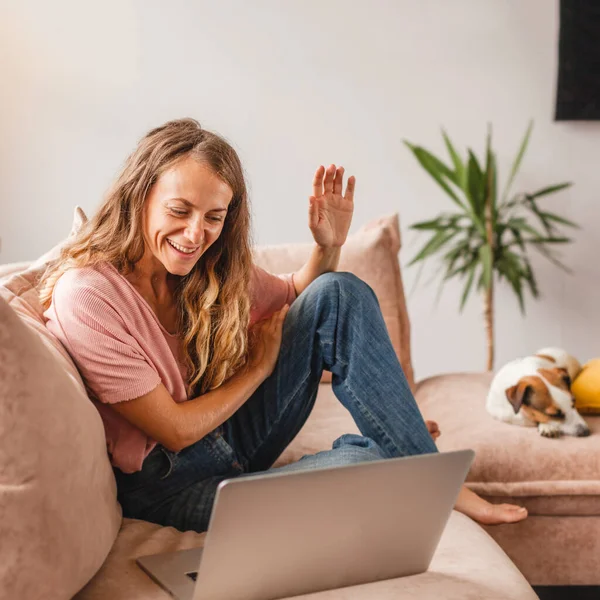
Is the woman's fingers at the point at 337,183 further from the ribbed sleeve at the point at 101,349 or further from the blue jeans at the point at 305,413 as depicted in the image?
the ribbed sleeve at the point at 101,349

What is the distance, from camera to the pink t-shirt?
1269mm

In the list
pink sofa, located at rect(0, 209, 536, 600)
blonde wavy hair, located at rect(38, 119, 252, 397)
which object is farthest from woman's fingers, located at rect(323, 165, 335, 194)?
pink sofa, located at rect(0, 209, 536, 600)

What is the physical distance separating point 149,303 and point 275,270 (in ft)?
2.40

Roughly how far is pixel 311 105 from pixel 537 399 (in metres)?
1.63

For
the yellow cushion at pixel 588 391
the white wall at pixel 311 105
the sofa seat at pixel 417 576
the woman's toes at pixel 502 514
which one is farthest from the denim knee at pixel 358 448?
the white wall at pixel 311 105

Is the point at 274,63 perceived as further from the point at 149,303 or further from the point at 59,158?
the point at 149,303

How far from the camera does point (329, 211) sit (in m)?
1.66

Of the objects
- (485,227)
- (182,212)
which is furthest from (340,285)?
(485,227)

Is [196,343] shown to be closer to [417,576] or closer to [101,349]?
[101,349]

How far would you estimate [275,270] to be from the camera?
2.15 meters

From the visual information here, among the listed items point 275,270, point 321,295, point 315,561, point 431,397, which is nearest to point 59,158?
point 275,270

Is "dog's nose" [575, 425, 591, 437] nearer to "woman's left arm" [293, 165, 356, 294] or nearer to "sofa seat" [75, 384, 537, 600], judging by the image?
"sofa seat" [75, 384, 537, 600]

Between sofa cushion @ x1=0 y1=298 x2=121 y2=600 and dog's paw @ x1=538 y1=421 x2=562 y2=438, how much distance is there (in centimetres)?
114

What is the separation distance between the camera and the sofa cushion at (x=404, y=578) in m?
1.10
